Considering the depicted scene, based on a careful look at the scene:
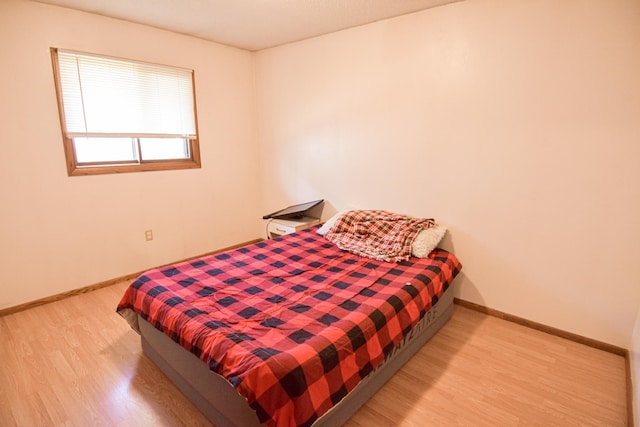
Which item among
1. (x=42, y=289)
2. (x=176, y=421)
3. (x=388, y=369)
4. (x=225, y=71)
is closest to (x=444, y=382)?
(x=388, y=369)

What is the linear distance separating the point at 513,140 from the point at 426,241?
94cm

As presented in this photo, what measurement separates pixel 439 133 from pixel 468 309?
1.48m

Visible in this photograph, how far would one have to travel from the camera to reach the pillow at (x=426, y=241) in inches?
98.0

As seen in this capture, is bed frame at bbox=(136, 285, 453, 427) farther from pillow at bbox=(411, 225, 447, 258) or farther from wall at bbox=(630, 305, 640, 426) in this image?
wall at bbox=(630, 305, 640, 426)

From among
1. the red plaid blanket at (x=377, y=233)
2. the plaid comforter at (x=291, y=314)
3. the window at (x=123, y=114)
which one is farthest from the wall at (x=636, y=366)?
the window at (x=123, y=114)

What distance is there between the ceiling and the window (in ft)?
1.31

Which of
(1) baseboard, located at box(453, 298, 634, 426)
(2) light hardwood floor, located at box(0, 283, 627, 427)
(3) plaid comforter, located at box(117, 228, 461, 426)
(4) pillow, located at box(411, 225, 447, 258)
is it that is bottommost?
(2) light hardwood floor, located at box(0, 283, 627, 427)

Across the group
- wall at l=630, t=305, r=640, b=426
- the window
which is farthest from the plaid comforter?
the window

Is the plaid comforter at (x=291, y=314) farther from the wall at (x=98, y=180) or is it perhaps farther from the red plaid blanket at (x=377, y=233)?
the wall at (x=98, y=180)

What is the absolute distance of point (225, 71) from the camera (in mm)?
3717

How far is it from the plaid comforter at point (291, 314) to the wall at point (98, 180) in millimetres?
1242

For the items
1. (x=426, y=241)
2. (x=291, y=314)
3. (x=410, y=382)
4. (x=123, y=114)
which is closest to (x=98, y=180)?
(x=123, y=114)

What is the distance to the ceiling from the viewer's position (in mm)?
2479

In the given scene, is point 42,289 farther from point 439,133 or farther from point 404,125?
point 439,133
